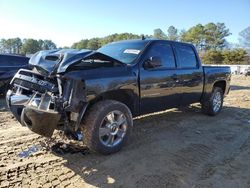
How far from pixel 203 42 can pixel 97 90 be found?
6870 centimetres

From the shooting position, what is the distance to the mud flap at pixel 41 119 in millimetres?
4102

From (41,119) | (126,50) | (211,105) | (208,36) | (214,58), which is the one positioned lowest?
(211,105)

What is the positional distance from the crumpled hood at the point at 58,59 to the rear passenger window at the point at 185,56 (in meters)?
2.06

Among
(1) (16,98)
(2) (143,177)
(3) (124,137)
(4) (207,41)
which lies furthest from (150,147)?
(4) (207,41)

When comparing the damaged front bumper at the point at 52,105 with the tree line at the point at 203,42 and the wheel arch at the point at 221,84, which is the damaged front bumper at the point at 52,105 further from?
the tree line at the point at 203,42

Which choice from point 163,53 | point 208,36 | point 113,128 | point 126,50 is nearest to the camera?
point 113,128

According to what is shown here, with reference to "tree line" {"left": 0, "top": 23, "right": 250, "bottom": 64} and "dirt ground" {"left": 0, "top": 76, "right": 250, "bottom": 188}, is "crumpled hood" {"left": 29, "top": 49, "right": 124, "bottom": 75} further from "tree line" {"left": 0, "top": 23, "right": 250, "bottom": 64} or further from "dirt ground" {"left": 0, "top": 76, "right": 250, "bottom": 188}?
"tree line" {"left": 0, "top": 23, "right": 250, "bottom": 64}

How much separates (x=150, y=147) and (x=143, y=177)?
1.21m

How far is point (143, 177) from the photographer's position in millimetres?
4055

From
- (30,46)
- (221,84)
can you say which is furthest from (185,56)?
(30,46)

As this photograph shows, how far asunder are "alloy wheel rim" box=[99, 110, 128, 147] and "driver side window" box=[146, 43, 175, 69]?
1400 millimetres

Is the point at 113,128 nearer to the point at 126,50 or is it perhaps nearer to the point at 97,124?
the point at 97,124

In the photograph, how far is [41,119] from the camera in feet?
13.5

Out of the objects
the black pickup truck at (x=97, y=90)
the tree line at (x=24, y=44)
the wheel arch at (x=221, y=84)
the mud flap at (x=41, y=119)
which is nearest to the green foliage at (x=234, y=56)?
the tree line at (x=24, y=44)
